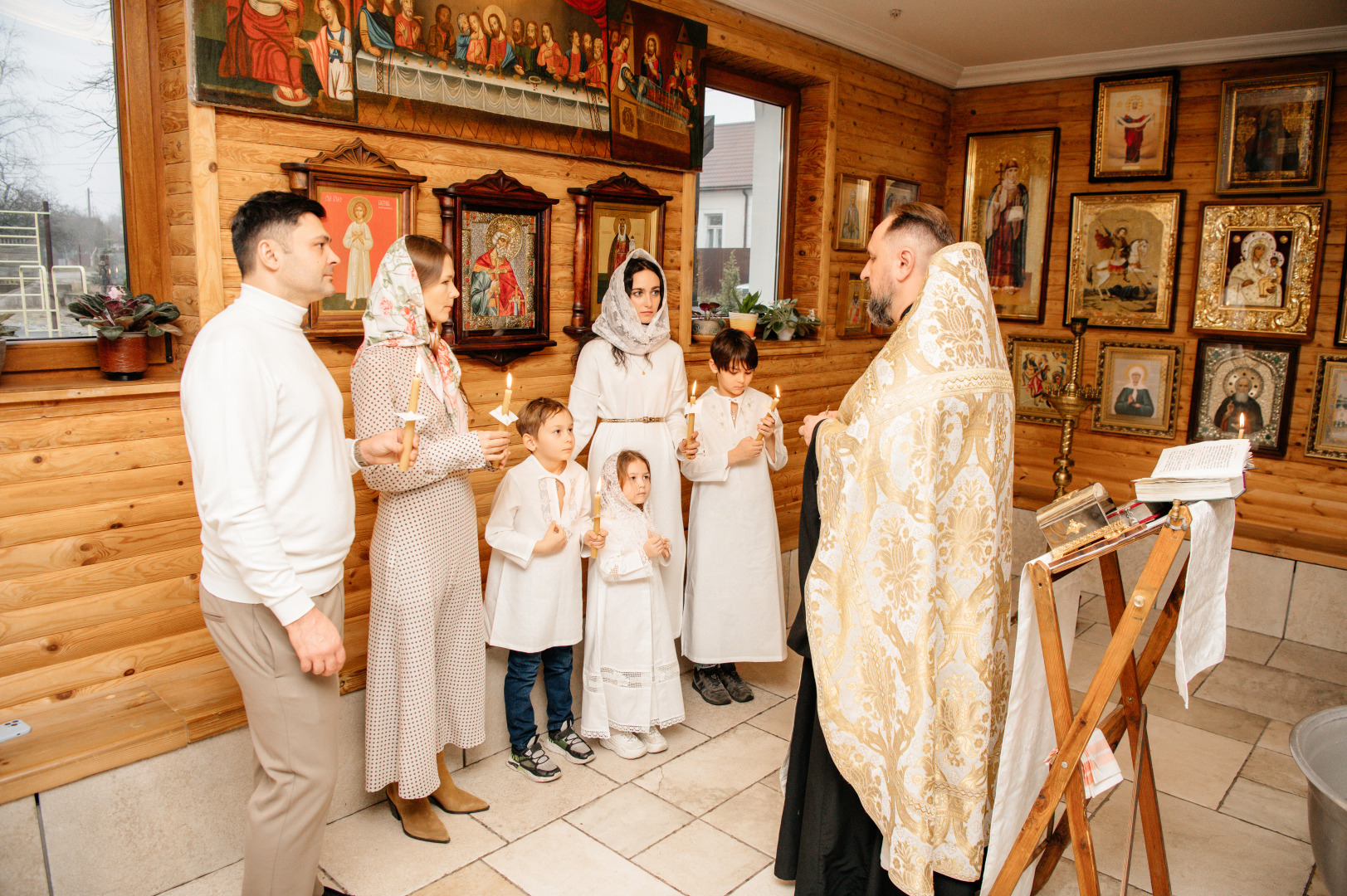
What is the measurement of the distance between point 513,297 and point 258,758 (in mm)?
2305

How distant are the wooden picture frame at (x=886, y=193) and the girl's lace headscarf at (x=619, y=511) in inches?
141

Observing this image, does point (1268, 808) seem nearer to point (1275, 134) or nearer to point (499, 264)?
point (499, 264)

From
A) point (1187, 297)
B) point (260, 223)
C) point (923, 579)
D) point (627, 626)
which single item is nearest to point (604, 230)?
point (627, 626)

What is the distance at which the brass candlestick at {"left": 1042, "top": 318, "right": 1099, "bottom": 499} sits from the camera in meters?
6.21

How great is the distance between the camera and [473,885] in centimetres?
290

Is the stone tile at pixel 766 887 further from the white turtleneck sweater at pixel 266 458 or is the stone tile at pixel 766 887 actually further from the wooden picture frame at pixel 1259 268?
the wooden picture frame at pixel 1259 268

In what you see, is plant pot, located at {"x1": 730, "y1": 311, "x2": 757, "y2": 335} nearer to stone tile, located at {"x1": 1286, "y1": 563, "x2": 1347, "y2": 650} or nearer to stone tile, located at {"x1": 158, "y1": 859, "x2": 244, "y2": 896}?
stone tile, located at {"x1": 1286, "y1": 563, "x2": 1347, "y2": 650}

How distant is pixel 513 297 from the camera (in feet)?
13.4

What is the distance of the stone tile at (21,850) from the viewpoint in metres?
2.46

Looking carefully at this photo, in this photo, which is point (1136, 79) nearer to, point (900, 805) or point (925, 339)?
point (925, 339)

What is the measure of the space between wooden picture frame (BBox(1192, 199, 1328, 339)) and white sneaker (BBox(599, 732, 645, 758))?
4943 mm

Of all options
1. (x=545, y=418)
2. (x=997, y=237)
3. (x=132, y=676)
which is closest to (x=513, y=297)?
(x=545, y=418)

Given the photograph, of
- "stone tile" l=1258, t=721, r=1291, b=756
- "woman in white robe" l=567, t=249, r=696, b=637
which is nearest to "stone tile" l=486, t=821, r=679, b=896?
"woman in white robe" l=567, t=249, r=696, b=637

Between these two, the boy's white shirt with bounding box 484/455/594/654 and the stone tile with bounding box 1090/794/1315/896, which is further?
the boy's white shirt with bounding box 484/455/594/654
